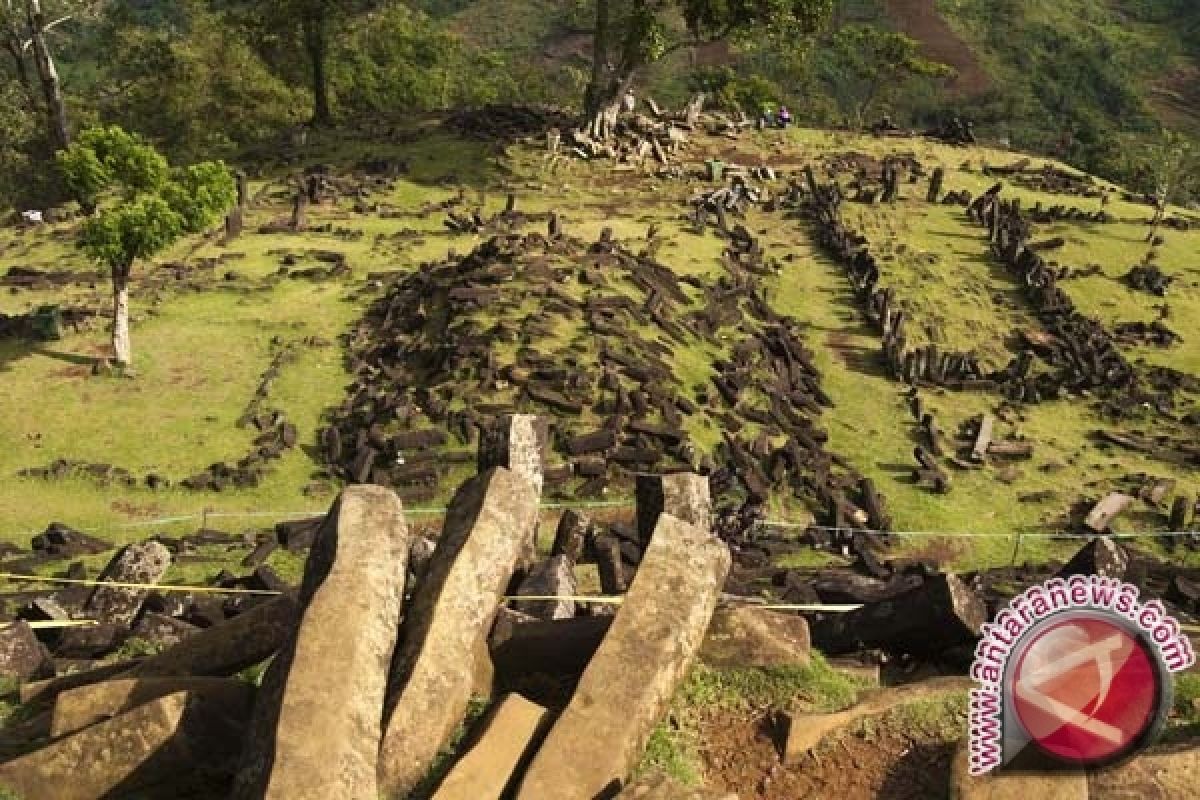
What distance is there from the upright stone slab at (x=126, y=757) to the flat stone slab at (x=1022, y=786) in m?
4.59

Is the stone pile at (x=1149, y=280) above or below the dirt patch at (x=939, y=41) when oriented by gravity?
above

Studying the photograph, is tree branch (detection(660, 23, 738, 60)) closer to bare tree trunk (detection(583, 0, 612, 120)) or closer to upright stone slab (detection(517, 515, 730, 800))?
bare tree trunk (detection(583, 0, 612, 120))

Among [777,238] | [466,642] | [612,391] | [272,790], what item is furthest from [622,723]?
[777,238]

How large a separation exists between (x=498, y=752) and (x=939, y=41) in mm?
139892

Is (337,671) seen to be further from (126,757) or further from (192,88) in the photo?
(192,88)

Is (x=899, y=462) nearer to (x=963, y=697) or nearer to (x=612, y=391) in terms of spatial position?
(x=612, y=391)

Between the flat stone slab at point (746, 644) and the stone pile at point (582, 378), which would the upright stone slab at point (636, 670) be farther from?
the stone pile at point (582, 378)

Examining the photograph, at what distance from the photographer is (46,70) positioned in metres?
31.9

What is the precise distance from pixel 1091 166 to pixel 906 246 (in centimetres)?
4590

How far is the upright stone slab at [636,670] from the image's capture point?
573 cm

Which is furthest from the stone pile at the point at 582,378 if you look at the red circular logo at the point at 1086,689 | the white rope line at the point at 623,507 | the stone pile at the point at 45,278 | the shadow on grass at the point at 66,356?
the red circular logo at the point at 1086,689

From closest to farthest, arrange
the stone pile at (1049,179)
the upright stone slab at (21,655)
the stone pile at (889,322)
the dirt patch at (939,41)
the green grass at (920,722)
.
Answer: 1. the green grass at (920,722)
2. the upright stone slab at (21,655)
3. the stone pile at (889,322)
4. the stone pile at (1049,179)
5. the dirt patch at (939,41)

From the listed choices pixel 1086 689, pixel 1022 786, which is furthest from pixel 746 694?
pixel 1086 689

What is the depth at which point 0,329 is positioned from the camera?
2261 cm
